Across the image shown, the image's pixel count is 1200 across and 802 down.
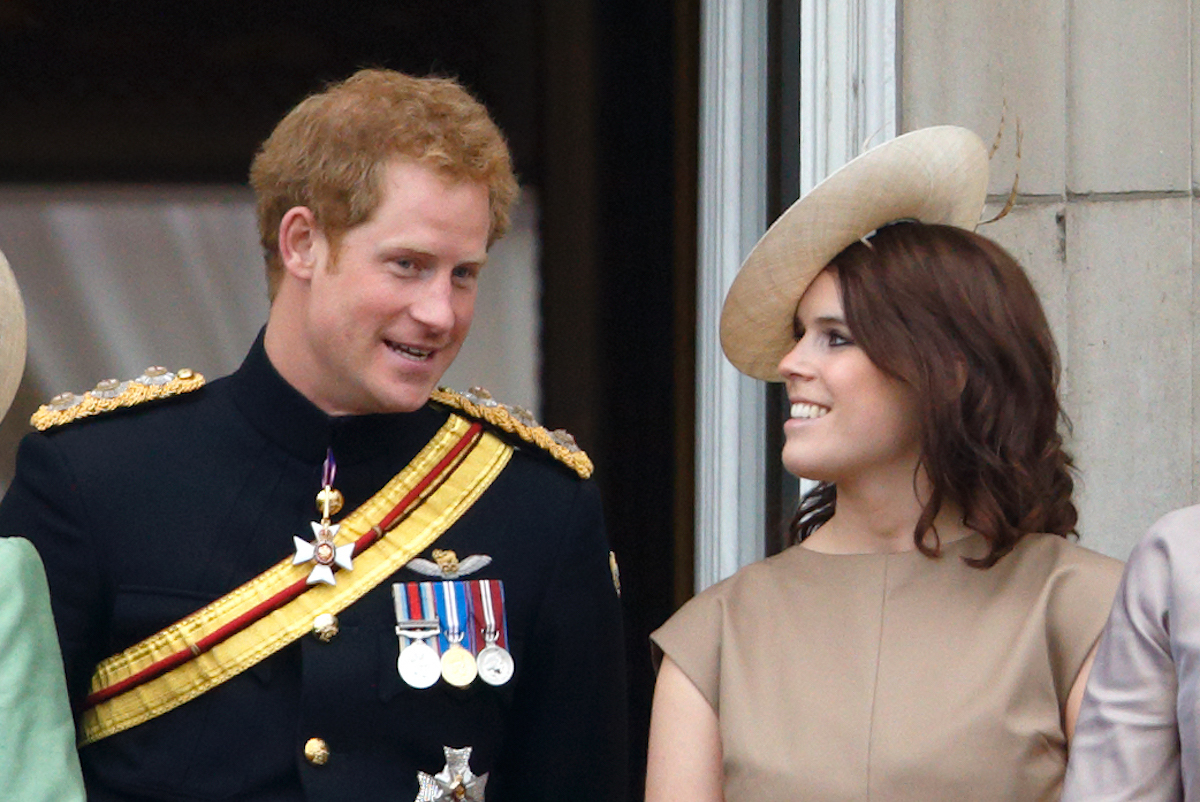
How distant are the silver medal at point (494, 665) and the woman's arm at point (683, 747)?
0.26m

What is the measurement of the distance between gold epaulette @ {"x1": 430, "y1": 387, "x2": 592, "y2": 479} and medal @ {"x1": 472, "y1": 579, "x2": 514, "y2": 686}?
0.26 m

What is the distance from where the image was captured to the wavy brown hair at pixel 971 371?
2291 millimetres

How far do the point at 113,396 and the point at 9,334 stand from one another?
52 centimetres

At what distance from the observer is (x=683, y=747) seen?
2316 millimetres

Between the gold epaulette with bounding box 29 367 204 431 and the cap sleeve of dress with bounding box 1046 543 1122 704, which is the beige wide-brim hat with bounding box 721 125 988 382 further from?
the gold epaulette with bounding box 29 367 204 431

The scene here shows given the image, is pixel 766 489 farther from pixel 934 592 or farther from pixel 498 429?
pixel 934 592

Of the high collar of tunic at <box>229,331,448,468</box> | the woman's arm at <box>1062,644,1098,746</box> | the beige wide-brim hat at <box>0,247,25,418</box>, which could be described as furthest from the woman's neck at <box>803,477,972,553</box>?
the beige wide-brim hat at <box>0,247,25,418</box>

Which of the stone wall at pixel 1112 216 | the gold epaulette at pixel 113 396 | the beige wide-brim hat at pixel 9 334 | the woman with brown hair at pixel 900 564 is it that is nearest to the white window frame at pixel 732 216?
the stone wall at pixel 1112 216

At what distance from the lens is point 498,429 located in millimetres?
2748

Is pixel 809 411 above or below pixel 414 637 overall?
above

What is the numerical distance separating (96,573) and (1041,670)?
1272 millimetres

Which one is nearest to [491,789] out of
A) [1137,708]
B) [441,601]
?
[441,601]

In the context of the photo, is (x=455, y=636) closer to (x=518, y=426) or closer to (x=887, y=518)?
(x=518, y=426)

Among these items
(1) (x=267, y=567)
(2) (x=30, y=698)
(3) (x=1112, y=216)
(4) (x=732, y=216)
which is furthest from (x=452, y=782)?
(3) (x=1112, y=216)
